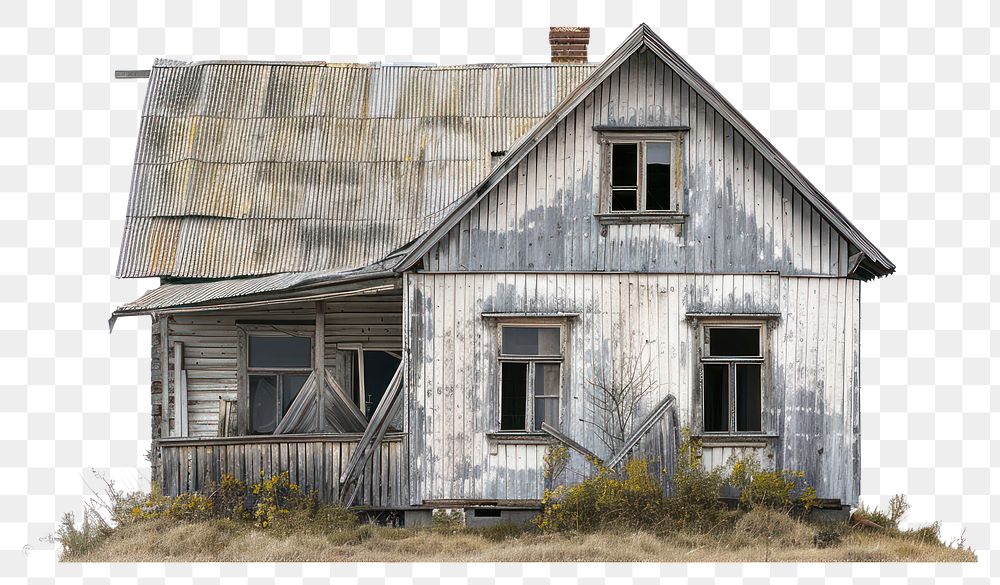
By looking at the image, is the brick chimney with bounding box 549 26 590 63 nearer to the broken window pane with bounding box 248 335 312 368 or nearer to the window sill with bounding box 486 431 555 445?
the broken window pane with bounding box 248 335 312 368

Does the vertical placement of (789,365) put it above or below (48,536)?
above

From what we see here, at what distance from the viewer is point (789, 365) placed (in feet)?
69.7

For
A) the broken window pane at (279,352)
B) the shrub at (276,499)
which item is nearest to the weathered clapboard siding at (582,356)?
the shrub at (276,499)

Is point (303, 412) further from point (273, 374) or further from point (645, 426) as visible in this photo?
point (645, 426)

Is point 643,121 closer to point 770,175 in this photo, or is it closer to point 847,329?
point 770,175

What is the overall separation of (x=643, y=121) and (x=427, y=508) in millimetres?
6101

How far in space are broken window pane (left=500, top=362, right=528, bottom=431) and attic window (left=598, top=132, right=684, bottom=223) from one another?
2415 millimetres

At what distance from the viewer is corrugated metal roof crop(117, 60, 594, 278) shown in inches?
988

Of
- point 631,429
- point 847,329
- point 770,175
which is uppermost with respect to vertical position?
point 770,175

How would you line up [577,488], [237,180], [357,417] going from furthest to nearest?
[237,180] → [357,417] → [577,488]

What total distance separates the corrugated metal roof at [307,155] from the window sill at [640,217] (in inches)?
173

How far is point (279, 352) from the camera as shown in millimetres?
24141

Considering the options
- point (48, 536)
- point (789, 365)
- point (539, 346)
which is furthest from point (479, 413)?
point (48, 536)

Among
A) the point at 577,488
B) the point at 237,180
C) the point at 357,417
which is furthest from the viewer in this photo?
the point at 237,180
